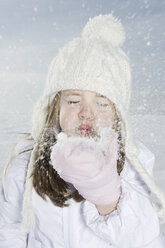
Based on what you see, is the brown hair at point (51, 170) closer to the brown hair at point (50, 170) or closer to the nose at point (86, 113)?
the brown hair at point (50, 170)

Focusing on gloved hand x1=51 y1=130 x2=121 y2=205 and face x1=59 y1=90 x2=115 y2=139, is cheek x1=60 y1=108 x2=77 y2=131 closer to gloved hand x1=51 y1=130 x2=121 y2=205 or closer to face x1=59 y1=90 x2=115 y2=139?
face x1=59 y1=90 x2=115 y2=139

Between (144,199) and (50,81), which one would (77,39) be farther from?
(144,199)

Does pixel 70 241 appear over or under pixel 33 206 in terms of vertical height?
under

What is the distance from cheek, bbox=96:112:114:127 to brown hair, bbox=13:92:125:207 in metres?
0.09

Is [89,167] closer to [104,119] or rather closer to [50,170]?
[104,119]

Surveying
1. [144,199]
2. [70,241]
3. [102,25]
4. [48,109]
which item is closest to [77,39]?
[102,25]

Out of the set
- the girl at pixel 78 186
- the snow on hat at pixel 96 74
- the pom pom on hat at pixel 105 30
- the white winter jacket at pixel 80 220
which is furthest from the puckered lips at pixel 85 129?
the pom pom on hat at pixel 105 30

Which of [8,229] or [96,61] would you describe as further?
[8,229]

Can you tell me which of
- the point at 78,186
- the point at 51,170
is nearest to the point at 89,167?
the point at 78,186

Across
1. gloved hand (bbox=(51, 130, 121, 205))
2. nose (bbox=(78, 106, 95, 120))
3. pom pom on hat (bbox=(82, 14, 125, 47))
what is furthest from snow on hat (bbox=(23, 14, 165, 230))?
gloved hand (bbox=(51, 130, 121, 205))

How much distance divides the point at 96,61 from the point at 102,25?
0.84 ft

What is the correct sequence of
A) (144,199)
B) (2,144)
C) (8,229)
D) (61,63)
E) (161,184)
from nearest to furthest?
(144,199), (61,63), (8,229), (161,184), (2,144)

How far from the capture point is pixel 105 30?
1.38 metres

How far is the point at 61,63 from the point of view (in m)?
1.34
